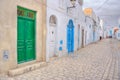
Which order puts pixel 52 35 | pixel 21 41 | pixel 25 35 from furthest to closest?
pixel 52 35, pixel 25 35, pixel 21 41

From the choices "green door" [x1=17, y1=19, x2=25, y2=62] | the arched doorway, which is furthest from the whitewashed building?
"green door" [x1=17, y1=19, x2=25, y2=62]

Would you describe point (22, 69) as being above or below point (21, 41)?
below

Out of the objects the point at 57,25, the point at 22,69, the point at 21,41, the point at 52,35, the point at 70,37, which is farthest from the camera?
the point at 70,37

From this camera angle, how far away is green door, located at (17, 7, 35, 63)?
738cm

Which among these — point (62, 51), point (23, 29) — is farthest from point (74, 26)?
point (23, 29)

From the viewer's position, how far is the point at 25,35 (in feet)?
25.5

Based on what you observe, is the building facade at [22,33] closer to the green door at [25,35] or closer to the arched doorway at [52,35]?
the green door at [25,35]

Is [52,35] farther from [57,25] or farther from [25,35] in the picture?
[25,35]

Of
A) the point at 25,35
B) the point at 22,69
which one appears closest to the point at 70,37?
the point at 25,35

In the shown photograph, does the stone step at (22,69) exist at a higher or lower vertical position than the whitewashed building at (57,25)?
lower

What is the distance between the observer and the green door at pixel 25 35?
7.38 m

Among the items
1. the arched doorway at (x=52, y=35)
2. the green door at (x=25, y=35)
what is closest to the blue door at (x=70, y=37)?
the arched doorway at (x=52, y=35)

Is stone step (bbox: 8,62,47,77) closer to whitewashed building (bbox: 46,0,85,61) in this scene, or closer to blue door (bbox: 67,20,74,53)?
whitewashed building (bbox: 46,0,85,61)

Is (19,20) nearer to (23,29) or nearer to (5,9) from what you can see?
(23,29)
